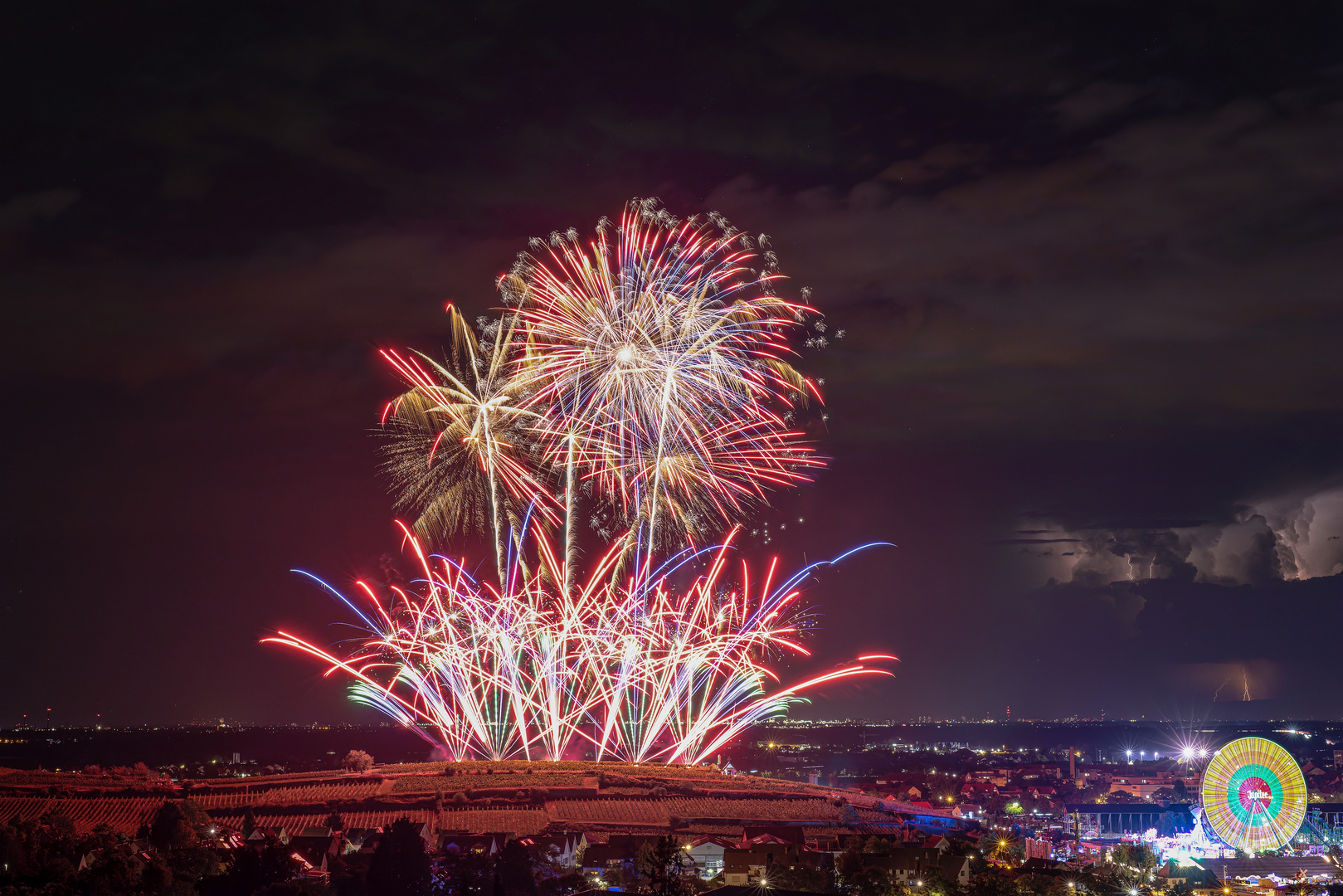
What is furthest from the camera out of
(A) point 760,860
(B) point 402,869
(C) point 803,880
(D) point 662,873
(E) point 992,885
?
(A) point 760,860

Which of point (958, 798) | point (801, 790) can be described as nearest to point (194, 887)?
point (801, 790)

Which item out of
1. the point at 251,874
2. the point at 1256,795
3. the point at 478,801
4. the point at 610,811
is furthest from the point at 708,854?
the point at 1256,795

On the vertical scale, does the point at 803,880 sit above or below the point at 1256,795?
below

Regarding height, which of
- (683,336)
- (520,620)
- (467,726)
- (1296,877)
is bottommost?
(1296,877)

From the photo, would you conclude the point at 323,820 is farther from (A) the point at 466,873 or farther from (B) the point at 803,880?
(B) the point at 803,880

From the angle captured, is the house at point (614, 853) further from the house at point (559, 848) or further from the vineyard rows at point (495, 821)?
the vineyard rows at point (495, 821)

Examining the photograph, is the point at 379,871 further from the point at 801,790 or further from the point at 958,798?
the point at 958,798

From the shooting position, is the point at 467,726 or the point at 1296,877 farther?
the point at 467,726
